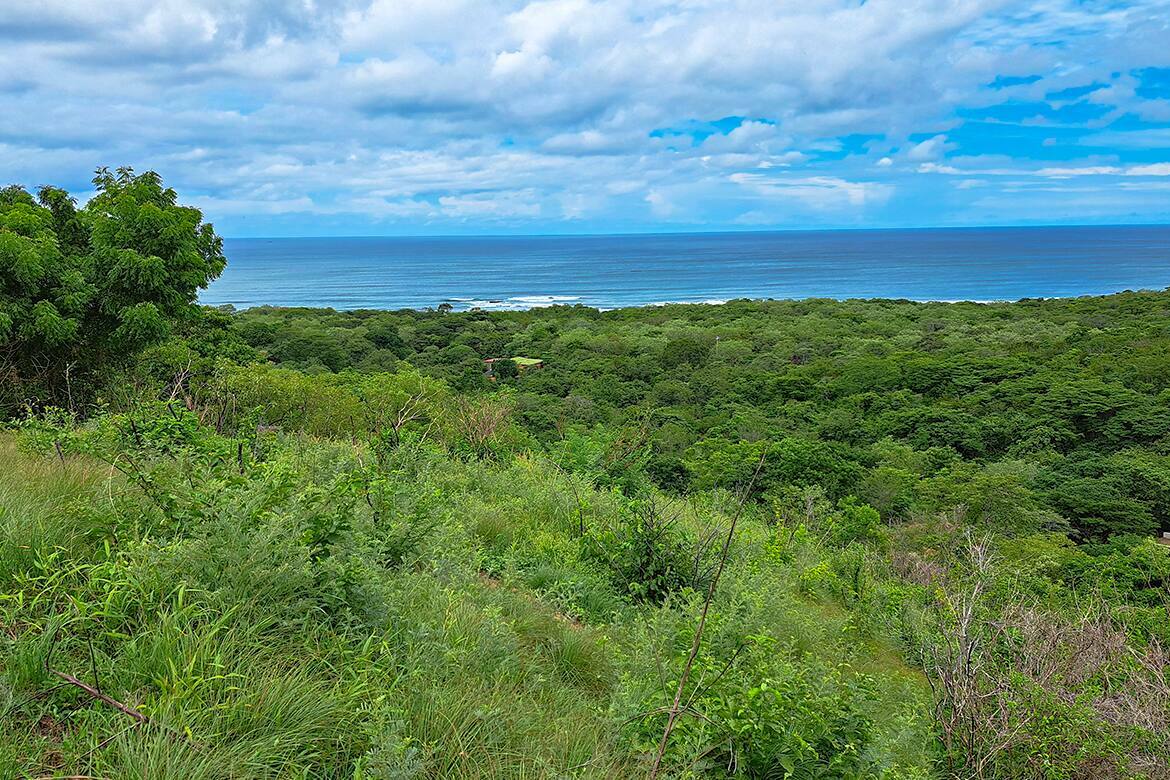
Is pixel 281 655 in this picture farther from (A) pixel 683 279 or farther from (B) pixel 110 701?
(A) pixel 683 279

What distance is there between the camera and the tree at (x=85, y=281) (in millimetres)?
10016

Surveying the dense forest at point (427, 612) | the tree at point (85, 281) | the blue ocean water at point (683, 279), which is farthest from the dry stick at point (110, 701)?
the blue ocean water at point (683, 279)

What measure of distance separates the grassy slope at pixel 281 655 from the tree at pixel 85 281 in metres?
6.89

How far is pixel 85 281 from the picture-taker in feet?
35.8

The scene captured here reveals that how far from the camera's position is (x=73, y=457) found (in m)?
5.49

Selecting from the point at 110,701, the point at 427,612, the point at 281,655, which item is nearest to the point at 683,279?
the point at 427,612

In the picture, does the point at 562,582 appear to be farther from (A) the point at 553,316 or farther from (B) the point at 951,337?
(A) the point at 553,316

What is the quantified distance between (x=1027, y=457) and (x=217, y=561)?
35.3 metres

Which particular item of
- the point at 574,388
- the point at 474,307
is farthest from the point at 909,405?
the point at 474,307

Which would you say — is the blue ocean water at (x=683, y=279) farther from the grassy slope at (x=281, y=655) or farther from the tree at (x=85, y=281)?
the grassy slope at (x=281, y=655)

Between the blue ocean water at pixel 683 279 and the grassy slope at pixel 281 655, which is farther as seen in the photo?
the blue ocean water at pixel 683 279

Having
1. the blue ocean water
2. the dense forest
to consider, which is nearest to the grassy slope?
the dense forest

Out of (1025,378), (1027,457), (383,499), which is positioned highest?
(383,499)

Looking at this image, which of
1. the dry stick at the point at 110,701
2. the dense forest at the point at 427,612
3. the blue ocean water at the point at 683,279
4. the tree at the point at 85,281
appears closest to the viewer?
the dry stick at the point at 110,701
